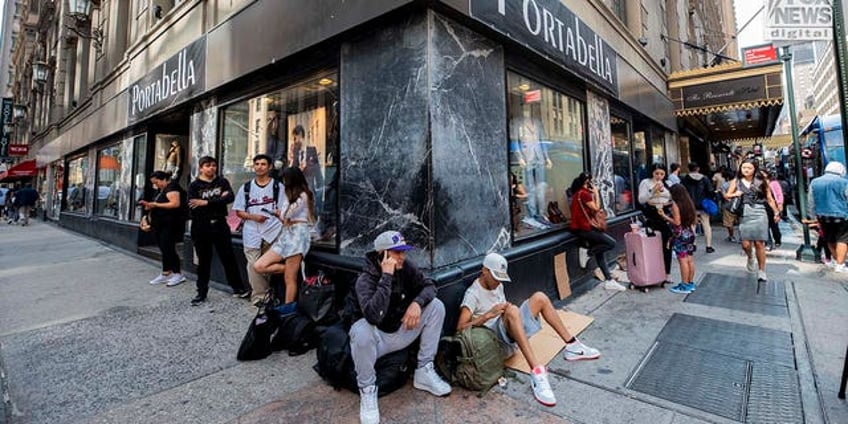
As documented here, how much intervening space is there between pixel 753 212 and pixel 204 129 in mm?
9095

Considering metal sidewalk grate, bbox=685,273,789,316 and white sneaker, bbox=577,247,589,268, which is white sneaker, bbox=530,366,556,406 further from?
metal sidewalk grate, bbox=685,273,789,316

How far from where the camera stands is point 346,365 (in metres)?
2.75

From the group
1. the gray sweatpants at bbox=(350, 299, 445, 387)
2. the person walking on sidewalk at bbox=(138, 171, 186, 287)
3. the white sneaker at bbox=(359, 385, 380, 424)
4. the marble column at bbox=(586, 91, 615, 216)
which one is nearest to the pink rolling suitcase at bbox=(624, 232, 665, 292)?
the marble column at bbox=(586, 91, 615, 216)

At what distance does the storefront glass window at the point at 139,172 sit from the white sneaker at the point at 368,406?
357 inches

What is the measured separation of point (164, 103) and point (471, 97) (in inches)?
250

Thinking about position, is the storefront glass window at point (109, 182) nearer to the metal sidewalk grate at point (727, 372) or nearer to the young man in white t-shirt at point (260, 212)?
the young man in white t-shirt at point (260, 212)

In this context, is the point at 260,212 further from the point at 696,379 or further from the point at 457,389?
the point at 696,379

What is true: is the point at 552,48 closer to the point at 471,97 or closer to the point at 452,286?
the point at 471,97

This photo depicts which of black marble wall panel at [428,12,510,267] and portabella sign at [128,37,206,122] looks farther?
Result: portabella sign at [128,37,206,122]

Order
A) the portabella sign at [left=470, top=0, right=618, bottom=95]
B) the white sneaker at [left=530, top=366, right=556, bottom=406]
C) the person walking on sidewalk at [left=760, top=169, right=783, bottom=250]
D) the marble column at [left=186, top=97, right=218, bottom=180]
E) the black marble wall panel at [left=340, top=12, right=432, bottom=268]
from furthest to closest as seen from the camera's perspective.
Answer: the person walking on sidewalk at [left=760, top=169, right=783, bottom=250] → the marble column at [left=186, top=97, right=218, bottom=180] → the portabella sign at [left=470, top=0, right=618, bottom=95] → the black marble wall panel at [left=340, top=12, right=432, bottom=268] → the white sneaker at [left=530, top=366, right=556, bottom=406]

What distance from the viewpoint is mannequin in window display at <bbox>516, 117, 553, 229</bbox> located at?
5.39m

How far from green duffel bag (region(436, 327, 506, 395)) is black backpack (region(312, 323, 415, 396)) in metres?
0.34

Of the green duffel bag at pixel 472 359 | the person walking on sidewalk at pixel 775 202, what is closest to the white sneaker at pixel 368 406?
the green duffel bag at pixel 472 359

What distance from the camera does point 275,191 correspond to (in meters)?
4.73
